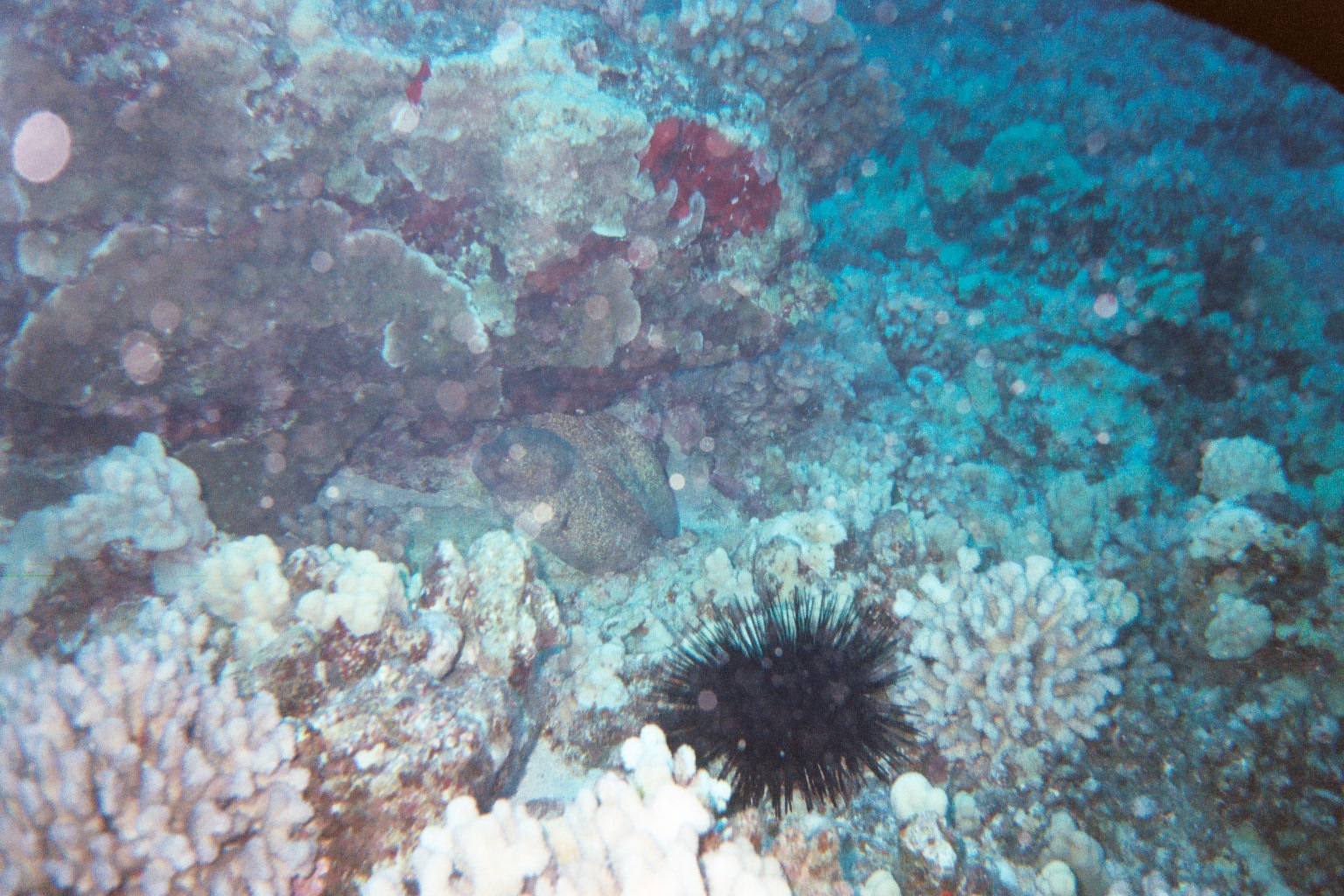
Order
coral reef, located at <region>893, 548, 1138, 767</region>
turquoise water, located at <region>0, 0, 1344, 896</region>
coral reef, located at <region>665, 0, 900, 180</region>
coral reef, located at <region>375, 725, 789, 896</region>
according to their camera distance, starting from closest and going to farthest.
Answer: coral reef, located at <region>375, 725, 789, 896</region>, turquoise water, located at <region>0, 0, 1344, 896</region>, coral reef, located at <region>893, 548, 1138, 767</region>, coral reef, located at <region>665, 0, 900, 180</region>

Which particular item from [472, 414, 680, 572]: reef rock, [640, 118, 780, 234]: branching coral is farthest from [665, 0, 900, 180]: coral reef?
[472, 414, 680, 572]: reef rock

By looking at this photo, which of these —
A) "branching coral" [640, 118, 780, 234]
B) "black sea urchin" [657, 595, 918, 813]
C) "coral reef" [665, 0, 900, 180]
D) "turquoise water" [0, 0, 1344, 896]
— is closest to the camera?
"turquoise water" [0, 0, 1344, 896]

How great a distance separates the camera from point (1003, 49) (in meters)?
14.8

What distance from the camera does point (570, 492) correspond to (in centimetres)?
560

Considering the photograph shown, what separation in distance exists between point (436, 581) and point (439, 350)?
2.15 metres

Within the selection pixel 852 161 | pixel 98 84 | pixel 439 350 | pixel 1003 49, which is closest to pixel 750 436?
pixel 439 350

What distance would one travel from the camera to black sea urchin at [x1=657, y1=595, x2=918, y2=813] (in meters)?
2.87

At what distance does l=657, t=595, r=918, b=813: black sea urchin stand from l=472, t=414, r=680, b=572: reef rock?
247 centimetres

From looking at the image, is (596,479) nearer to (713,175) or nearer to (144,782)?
(713,175)

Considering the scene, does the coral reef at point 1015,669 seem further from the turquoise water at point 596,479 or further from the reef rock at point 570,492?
the reef rock at point 570,492

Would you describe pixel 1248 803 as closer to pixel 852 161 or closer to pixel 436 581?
pixel 436 581

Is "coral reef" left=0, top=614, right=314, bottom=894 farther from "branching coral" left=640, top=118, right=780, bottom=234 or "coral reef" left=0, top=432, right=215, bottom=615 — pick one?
"branching coral" left=640, top=118, right=780, bottom=234

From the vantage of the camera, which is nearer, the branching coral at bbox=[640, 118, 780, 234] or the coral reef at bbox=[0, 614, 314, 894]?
the coral reef at bbox=[0, 614, 314, 894]

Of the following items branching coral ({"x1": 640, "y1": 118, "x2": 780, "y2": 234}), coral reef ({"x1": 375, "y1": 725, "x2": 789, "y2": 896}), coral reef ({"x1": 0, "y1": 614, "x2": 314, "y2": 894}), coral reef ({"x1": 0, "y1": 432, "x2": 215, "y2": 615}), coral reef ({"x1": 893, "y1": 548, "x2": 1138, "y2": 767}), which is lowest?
coral reef ({"x1": 893, "y1": 548, "x2": 1138, "y2": 767})
